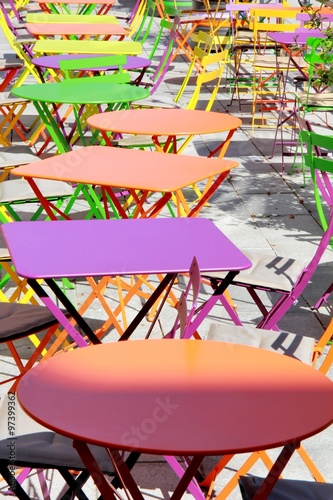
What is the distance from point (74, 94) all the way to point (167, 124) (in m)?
1.02

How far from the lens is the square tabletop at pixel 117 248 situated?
3663 millimetres

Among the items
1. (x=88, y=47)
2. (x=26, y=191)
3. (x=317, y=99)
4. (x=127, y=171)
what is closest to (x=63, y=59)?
(x=88, y=47)

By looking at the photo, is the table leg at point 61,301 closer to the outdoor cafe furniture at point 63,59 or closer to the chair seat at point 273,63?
the outdoor cafe furniture at point 63,59

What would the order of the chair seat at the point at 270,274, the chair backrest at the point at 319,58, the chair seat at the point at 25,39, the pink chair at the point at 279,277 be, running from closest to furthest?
the pink chair at the point at 279,277 → the chair seat at the point at 270,274 → the chair backrest at the point at 319,58 → the chair seat at the point at 25,39

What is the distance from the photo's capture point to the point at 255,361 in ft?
9.68

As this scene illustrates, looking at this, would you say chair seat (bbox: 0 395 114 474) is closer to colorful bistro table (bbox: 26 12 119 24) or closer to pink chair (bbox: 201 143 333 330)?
pink chair (bbox: 201 143 333 330)

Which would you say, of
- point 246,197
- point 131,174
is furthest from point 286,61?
point 131,174

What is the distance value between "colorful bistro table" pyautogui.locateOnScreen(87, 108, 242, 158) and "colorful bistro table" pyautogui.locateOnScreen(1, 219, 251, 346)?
71.3 inches

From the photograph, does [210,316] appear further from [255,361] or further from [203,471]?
[255,361]

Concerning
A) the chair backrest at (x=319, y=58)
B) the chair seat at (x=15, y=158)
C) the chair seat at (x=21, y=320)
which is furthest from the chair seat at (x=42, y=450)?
the chair backrest at (x=319, y=58)

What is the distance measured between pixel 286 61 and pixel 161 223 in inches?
247

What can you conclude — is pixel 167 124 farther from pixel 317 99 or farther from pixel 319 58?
pixel 317 99

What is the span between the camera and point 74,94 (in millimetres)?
7047

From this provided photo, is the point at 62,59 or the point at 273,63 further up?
the point at 62,59
